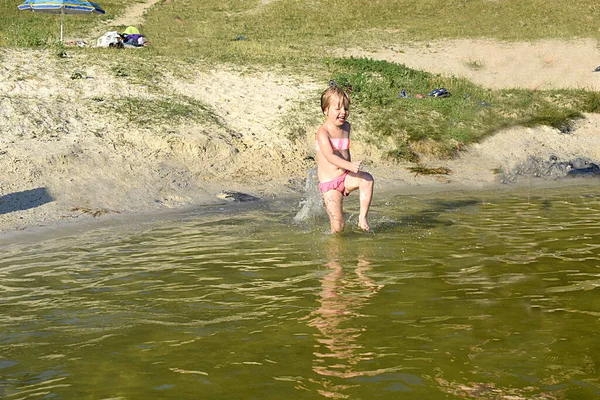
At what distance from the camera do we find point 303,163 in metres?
14.0

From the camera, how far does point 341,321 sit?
5438 millimetres

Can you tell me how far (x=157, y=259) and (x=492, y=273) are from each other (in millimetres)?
3036

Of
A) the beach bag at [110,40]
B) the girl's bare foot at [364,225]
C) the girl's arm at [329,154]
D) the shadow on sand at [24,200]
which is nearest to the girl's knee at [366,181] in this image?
the girl's arm at [329,154]

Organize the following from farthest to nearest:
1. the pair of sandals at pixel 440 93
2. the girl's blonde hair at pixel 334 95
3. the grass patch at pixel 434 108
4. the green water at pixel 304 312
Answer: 1. the pair of sandals at pixel 440 93
2. the grass patch at pixel 434 108
3. the girl's blonde hair at pixel 334 95
4. the green water at pixel 304 312

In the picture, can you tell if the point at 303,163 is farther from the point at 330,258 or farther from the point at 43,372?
the point at 43,372

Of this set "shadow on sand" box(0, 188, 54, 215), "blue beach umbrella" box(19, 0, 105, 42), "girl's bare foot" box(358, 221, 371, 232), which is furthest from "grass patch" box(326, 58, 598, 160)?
"blue beach umbrella" box(19, 0, 105, 42)

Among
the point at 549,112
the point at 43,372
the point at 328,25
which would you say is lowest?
the point at 43,372

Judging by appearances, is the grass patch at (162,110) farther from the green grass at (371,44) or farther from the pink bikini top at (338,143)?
the pink bikini top at (338,143)

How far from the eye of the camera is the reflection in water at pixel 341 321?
4.49 meters

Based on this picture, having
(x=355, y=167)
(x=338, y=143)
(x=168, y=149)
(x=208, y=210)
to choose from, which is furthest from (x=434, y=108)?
(x=355, y=167)

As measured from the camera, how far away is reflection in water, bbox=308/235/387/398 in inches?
177

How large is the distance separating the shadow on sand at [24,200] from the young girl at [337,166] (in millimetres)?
3711

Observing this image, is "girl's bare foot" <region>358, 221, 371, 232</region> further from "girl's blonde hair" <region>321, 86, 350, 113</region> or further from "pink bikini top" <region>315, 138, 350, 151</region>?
"girl's blonde hair" <region>321, 86, 350, 113</region>

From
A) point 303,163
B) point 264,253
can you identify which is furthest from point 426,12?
point 264,253
